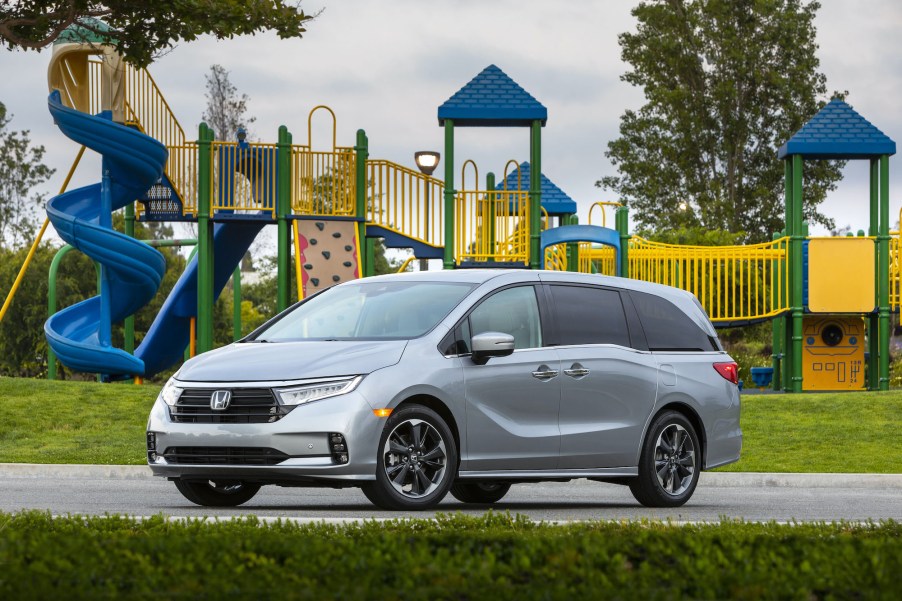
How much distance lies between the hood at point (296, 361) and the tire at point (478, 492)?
6.89ft

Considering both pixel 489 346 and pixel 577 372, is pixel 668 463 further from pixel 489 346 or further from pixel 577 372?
pixel 489 346

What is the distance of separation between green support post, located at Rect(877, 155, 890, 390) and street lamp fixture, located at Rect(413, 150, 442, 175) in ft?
29.8

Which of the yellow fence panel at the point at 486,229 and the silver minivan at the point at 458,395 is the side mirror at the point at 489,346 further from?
the yellow fence panel at the point at 486,229

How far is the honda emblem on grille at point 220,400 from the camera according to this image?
10172 millimetres

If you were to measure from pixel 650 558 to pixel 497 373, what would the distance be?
4.99 meters

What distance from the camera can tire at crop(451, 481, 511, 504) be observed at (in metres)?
12.2

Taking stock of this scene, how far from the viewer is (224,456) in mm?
10188

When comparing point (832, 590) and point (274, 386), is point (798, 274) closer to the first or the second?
point (274, 386)

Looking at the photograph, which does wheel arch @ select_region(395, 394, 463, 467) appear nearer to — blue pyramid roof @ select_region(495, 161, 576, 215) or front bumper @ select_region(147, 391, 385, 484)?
front bumper @ select_region(147, 391, 385, 484)

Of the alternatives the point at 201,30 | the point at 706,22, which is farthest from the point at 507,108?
the point at 706,22

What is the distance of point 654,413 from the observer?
1192cm

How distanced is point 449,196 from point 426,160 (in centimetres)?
160

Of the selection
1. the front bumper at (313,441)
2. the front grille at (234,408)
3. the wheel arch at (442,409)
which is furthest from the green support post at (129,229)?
the front bumper at (313,441)

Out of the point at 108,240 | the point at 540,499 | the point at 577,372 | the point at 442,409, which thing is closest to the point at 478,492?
the point at 540,499
